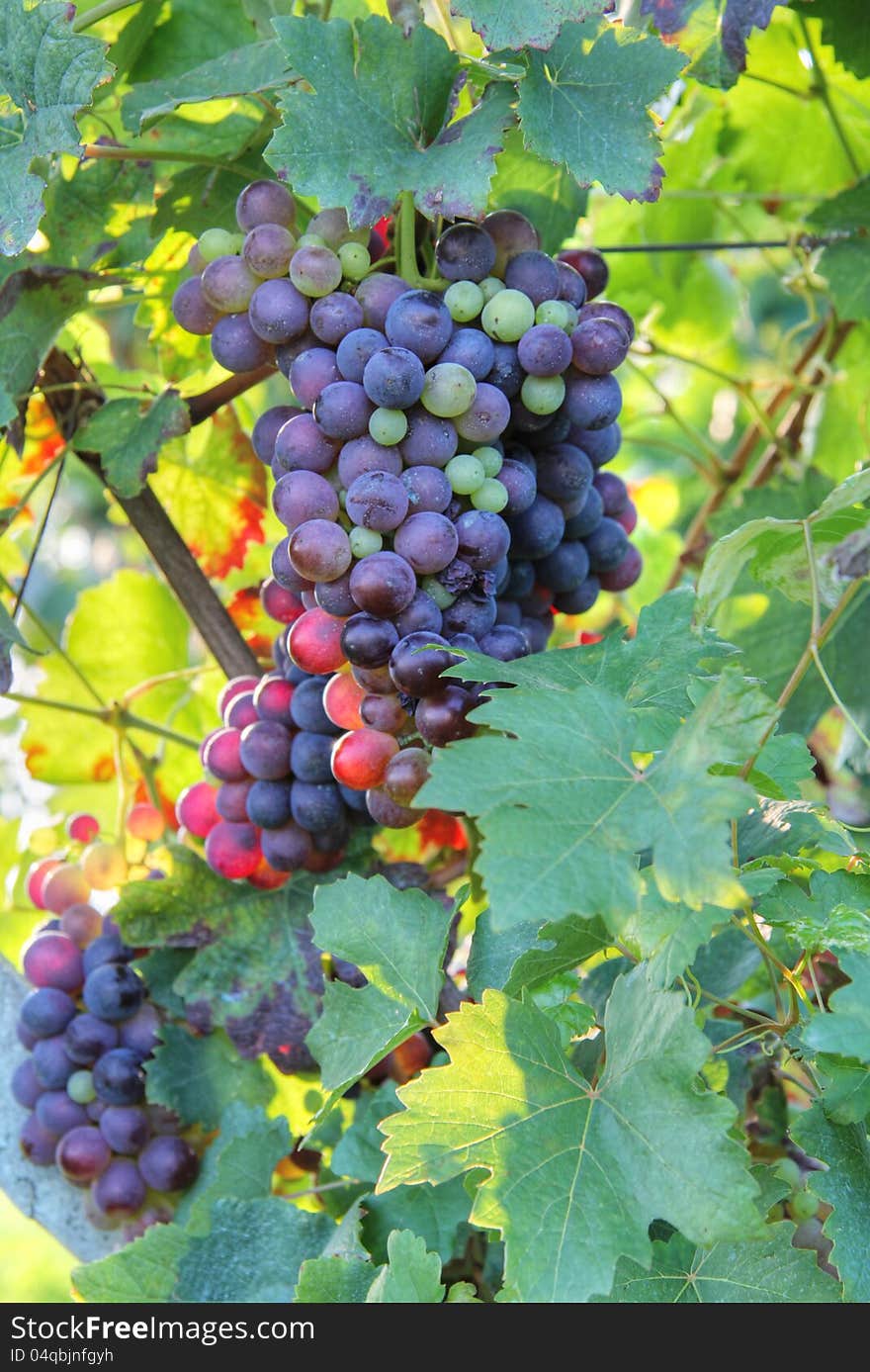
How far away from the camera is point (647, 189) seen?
0.80 m

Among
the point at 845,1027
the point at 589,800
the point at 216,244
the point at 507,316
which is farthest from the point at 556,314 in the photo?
the point at 845,1027

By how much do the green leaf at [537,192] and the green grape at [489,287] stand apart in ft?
0.56

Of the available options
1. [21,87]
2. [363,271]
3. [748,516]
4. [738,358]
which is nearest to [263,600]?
[363,271]

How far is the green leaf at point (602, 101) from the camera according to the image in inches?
31.4

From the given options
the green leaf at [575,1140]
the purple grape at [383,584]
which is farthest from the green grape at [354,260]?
the green leaf at [575,1140]

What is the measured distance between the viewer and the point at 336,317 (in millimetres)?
800

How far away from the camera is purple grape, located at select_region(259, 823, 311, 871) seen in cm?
96

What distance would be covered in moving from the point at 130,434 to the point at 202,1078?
1.74 ft

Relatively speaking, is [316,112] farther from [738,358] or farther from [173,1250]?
[738,358]

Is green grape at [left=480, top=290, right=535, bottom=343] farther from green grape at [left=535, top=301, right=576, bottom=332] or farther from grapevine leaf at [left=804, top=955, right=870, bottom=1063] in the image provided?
grapevine leaf at [left=804, top=955, right=870, bottom=1063]

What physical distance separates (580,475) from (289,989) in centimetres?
46

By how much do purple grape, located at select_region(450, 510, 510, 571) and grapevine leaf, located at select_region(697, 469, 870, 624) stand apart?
A: 0.13m

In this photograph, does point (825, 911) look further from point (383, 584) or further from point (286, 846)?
point (286, 846)


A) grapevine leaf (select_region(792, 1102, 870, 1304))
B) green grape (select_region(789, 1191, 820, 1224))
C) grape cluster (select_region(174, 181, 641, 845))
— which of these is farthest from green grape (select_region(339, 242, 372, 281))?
green grape (select_region(789, 1191, 820, 1224))
